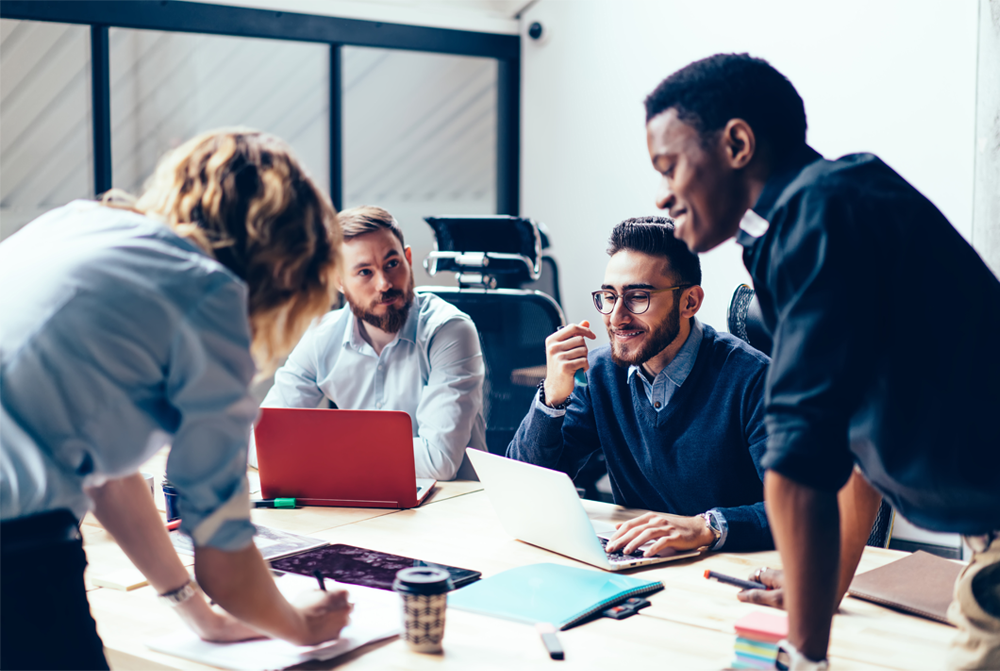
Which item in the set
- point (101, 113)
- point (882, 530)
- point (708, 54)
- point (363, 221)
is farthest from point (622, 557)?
point (708, 54)

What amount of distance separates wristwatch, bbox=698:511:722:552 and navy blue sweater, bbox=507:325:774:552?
0.92 ft

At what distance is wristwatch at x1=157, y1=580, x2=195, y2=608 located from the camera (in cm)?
130

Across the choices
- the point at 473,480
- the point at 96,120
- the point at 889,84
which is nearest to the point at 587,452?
the point at 473,480

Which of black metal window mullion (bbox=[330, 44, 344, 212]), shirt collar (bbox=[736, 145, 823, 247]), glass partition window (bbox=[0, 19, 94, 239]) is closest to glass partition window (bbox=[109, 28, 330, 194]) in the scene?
black metal window mullion (bbox=[330, 44, 344, 212])

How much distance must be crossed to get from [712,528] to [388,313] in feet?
4.08

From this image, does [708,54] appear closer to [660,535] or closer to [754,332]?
[754,332]

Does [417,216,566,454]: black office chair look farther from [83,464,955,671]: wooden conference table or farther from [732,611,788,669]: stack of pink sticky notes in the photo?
[732,611,788,669]: stack of pink sticky notes

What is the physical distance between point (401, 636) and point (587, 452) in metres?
1.09

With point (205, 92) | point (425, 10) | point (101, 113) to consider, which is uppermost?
point (425, 10)

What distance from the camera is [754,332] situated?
6.98 feet

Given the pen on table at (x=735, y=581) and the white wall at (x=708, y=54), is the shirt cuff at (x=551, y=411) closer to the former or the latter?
the pen on table at (x=735, y=581)

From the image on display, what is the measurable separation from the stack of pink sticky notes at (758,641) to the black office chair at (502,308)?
1725 mm

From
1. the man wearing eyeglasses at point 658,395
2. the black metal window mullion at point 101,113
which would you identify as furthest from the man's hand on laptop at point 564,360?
the black metal window mullion at point 101,113

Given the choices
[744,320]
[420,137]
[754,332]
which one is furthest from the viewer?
[420,137]
